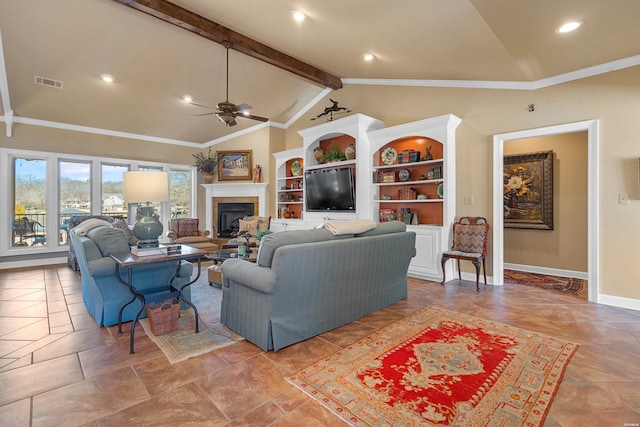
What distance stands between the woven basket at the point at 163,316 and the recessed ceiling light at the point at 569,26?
14.9 ft

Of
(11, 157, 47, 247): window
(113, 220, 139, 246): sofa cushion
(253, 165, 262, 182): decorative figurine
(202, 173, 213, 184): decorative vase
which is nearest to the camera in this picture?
(113, 220, 139, 246): sofa cushion

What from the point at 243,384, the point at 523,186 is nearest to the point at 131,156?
the point at 243,384

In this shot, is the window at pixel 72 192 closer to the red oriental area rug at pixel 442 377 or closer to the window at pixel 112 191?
the window at pixel 112 191

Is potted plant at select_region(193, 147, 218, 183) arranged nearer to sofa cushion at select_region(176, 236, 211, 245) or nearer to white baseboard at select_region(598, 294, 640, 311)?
sofa cushion at select_region(176, 236, 211, 245)

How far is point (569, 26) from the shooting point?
2.93 m

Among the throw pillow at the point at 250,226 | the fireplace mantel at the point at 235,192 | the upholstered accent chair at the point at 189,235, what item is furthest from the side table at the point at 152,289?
the fireplace mantel at the point at 235,192

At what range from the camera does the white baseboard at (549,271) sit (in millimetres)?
5068

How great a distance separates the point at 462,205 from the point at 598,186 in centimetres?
163

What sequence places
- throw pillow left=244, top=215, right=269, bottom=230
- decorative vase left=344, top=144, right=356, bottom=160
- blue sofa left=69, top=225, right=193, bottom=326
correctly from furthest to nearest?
throw pillow left=244, top=215, right=269, bottom=230 → decorative vase left=344, top=144, right=356, bottom=160 → blue sofa left=69, top=225, right=193, bottom=326

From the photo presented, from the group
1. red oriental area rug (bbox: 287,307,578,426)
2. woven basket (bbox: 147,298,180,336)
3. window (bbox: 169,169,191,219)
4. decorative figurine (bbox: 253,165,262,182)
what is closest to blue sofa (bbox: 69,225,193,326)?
woven basket (bbox: 147,298,180,336)

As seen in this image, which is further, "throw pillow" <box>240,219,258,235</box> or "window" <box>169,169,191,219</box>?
"window" <box>169,169,191,219</box>

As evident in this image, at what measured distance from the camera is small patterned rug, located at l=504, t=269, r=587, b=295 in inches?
176

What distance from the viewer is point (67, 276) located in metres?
5.28

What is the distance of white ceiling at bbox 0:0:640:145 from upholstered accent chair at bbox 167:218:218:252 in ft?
7.97
